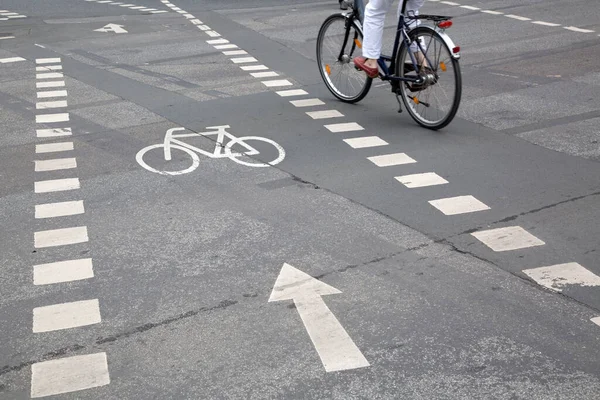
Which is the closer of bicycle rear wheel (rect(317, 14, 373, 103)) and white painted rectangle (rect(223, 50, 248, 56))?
bicycle rear wheel (rect(317, 14, 373, 103))

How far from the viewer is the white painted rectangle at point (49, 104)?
399 inches

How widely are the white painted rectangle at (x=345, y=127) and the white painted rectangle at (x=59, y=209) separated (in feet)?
9.41

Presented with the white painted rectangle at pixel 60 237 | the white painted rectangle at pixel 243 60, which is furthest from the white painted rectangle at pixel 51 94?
the white painted rectangle at pixel 60 237

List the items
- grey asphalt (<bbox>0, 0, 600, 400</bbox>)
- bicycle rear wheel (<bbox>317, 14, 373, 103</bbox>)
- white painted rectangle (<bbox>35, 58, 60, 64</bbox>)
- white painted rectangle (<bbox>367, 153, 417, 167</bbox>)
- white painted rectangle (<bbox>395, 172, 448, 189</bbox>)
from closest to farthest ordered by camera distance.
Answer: grey asphalt (<bbox>0, 0, 600, 400</bbox>)
white painted rectangle (<bbox>395, 172, 448, 189</bbox>)
white painted rectangle (<bbox>367, 153, 417, 167</bbox>)
bicycle rear wheel (<bbox>317, 14, 373, 103</bbox>)
white painted rectangle (<bbox>35, 58, 60, 64</bbox>)

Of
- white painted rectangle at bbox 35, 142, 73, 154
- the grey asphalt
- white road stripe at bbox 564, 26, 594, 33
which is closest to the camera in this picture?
the grey asphalt

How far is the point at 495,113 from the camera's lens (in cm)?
931

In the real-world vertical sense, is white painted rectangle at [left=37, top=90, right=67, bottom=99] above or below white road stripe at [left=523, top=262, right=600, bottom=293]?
below

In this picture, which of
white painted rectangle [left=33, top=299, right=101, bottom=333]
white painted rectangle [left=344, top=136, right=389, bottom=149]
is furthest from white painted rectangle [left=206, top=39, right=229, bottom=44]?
white painted rectangle [left=33, top=299, right=101, bottom=333]

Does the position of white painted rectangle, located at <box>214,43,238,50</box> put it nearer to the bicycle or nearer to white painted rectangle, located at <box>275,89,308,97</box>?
white painted rectangle, located at <box>275,89,308,97</box>

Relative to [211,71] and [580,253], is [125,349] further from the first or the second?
[211,71]

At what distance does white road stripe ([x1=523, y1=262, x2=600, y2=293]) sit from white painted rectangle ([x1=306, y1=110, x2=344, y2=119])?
4264mm

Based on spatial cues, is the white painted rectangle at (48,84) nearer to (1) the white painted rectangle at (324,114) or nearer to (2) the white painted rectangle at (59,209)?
(1) the white painted rectangle at (324,114)

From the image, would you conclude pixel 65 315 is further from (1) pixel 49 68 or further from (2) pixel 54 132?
(1) pixel 49 68

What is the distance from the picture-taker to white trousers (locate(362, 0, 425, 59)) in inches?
347
